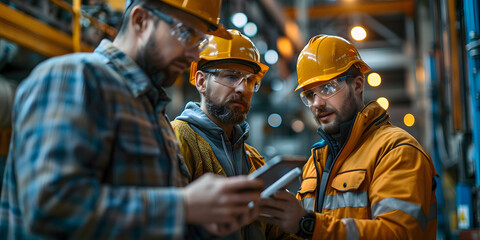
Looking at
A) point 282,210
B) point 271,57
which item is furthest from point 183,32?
point 271,57

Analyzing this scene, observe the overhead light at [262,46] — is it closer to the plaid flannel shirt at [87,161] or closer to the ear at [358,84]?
the ear at [358,84]

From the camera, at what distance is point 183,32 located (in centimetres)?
188

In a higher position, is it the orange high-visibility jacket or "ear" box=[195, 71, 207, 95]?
"ear" box=[195, 71, 207, 95]

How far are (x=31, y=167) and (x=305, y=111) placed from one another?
16061mm

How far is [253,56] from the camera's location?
3414 mm

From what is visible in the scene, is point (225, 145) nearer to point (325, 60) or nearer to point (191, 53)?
point (325, 60)

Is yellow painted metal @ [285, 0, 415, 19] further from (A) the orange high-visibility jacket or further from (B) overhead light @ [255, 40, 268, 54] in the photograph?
(A) the orange high-visibility jacket

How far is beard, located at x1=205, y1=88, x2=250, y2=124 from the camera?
3278mm

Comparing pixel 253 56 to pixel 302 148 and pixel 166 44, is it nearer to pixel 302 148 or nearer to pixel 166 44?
pixel 166 44

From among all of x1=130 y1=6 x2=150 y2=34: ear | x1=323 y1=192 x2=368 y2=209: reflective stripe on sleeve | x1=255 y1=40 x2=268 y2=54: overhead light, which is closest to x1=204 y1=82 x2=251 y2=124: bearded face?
x1=323 y1=192 x2=368 y2=209: reflective stripe on sleeve

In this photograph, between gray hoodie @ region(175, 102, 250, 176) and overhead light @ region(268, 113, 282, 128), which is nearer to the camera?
gray hoodie @ region(175, 102, 250, 176)

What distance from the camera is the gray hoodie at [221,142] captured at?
9.82 ft

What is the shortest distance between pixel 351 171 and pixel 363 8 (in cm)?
1693

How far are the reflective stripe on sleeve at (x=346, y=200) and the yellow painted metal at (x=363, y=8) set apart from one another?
1656 centimetres
